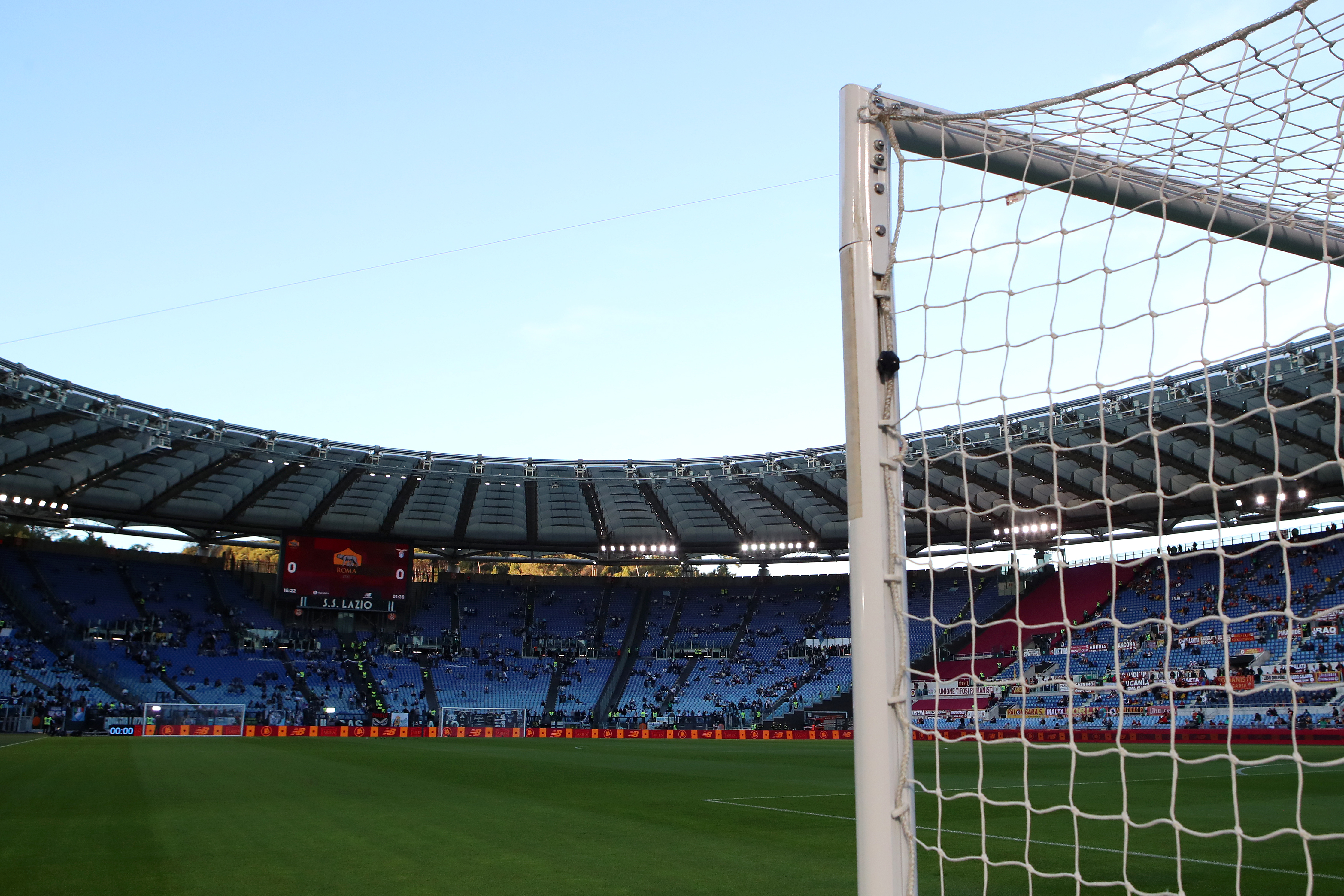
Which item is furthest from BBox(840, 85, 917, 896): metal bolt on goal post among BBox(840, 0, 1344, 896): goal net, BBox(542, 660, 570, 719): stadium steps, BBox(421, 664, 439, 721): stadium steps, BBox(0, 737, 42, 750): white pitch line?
BBox(542, 660, 570, 719): stadium steps

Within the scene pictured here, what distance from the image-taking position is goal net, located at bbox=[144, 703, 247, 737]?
35.6m

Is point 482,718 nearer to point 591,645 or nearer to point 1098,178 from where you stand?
point 591,645

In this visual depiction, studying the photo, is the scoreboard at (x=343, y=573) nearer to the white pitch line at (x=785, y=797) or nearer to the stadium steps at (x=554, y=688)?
the stadium steps at (x=554, y=688)

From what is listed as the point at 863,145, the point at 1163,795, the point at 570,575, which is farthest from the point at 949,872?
the point at 570,575

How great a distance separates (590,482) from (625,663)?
1043cm

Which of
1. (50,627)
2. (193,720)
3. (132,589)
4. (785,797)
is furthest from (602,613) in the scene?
(785,797)

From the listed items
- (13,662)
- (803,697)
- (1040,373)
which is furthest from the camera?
(803,697)

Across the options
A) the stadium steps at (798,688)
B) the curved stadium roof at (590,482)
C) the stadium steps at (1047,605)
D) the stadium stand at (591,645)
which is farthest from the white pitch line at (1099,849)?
the stadium steps at (798,688)

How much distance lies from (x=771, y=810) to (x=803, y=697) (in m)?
33.7

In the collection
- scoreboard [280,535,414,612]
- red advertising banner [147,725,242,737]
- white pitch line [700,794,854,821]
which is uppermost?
scoreboard [280,535,414,612]

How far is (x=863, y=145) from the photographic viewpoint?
12.8 feet

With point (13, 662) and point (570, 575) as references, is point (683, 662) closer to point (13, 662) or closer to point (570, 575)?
point (570, 575)

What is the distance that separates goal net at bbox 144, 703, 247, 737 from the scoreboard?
5635 mm

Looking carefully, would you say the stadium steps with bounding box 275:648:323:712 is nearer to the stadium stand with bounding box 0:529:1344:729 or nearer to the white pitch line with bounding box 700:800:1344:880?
the stadium stand with bounding box 0:529:1344:729
